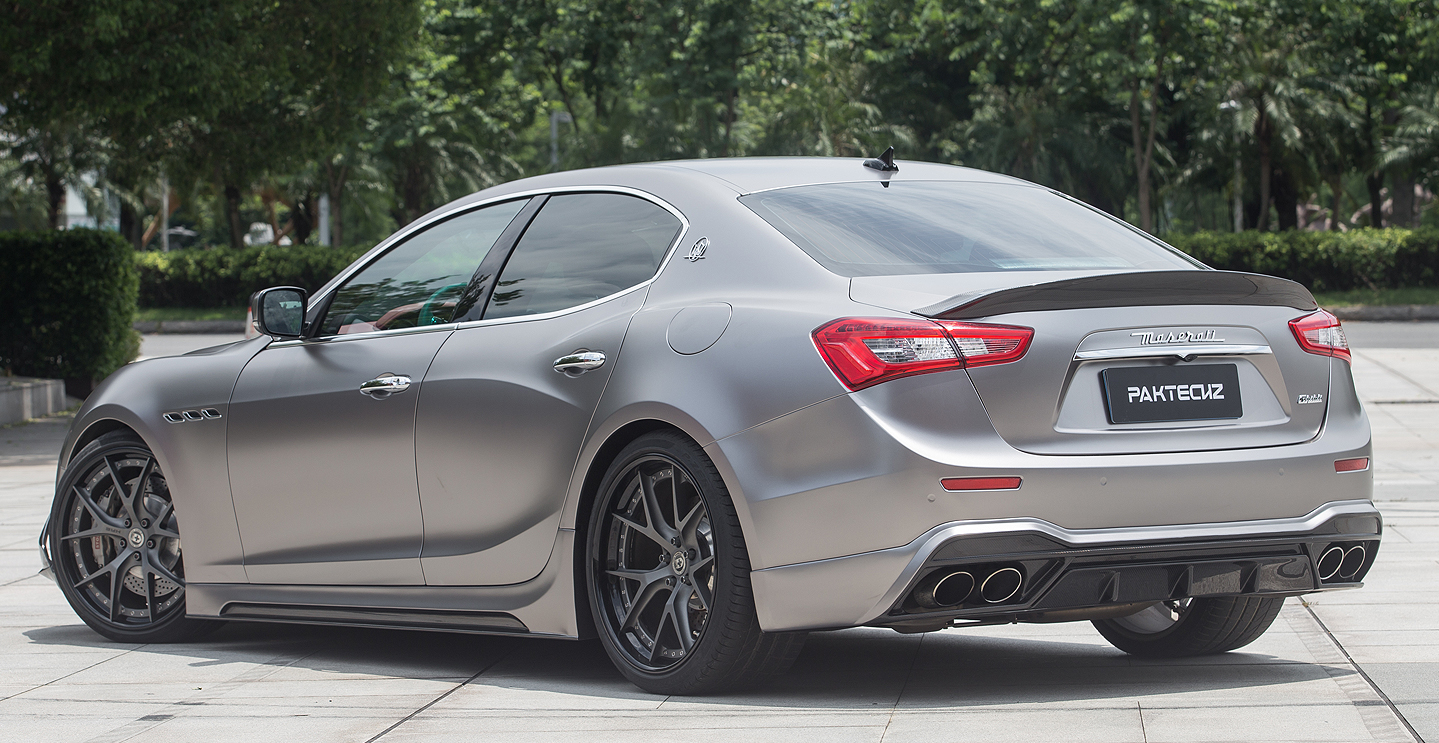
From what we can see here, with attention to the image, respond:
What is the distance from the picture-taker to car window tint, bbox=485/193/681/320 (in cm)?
456

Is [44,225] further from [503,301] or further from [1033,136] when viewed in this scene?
[503,301]

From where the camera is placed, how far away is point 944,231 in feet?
14.4

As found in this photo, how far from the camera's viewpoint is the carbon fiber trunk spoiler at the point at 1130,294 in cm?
377

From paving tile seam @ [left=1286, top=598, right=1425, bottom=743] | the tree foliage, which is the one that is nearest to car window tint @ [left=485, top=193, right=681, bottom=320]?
paving tile seam @ [left=1286, top=598, right=1425, bottom=743]

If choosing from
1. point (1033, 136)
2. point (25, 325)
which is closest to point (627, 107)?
point (1033, 136)

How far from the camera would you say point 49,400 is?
15461mm

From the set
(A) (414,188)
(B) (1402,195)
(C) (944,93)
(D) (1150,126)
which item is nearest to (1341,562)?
(D) (1150,126)

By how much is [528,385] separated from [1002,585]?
1484 millimetres

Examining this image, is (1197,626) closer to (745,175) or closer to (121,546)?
(745,175)

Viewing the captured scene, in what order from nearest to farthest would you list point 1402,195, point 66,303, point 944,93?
point 66,303 → point 944,93 → point 1402,195

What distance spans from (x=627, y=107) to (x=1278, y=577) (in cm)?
3451

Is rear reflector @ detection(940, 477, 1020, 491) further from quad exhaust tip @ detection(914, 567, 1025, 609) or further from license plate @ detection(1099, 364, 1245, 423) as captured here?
license plate @ detection(1099, 364, 1245, 423)

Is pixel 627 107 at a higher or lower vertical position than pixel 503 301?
higher

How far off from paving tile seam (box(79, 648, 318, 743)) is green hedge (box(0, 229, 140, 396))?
37.2 ft
